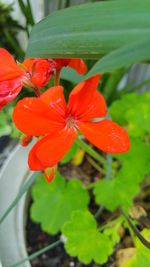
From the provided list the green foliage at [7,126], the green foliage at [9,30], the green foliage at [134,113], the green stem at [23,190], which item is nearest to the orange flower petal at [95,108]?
the green stem at [23,190]

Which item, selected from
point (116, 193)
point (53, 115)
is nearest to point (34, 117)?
point (53, 115)

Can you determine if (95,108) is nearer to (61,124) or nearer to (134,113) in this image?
(61,124)

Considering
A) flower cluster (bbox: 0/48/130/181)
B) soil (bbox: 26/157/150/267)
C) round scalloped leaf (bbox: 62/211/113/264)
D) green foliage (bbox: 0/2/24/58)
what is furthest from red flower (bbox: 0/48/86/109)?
green foliage (bbox: 0/2/24/58)

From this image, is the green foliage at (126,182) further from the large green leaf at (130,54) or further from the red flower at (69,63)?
the large green leaf at (130,54)

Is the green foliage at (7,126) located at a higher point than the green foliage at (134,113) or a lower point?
higher

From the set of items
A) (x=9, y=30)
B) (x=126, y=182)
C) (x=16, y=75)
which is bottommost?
(x=126, y=182)
